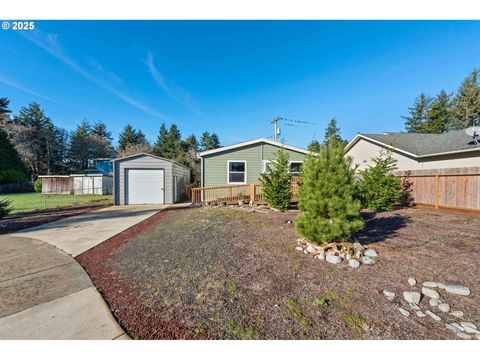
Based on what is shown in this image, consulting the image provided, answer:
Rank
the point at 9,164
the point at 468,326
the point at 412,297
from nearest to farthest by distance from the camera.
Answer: the point at 468,326, the point at 412,297, the point at 9,164

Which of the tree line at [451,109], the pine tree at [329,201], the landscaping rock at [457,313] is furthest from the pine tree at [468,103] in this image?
the landscaping rock at [457,313]

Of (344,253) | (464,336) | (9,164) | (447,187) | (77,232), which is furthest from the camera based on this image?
(9,164)

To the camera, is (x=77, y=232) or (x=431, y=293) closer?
(x=431, y=293)

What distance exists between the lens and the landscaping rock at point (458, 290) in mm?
→ 2486

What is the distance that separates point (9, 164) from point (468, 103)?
57.5 metres

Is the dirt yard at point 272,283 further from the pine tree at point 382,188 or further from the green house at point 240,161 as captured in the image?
the green house at point 240,161

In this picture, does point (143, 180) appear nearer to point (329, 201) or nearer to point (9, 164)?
point (329, 201)

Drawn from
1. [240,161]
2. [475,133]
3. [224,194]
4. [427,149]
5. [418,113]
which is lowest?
[224,194]

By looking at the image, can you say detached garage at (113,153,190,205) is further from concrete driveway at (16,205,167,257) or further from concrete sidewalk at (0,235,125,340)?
concrete sidewalk at (0,235,125,340)

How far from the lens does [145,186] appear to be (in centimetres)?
1157

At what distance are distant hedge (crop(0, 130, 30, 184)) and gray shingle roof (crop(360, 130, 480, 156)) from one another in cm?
3667

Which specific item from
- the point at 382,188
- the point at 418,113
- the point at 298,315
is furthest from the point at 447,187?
the point at 418,113
